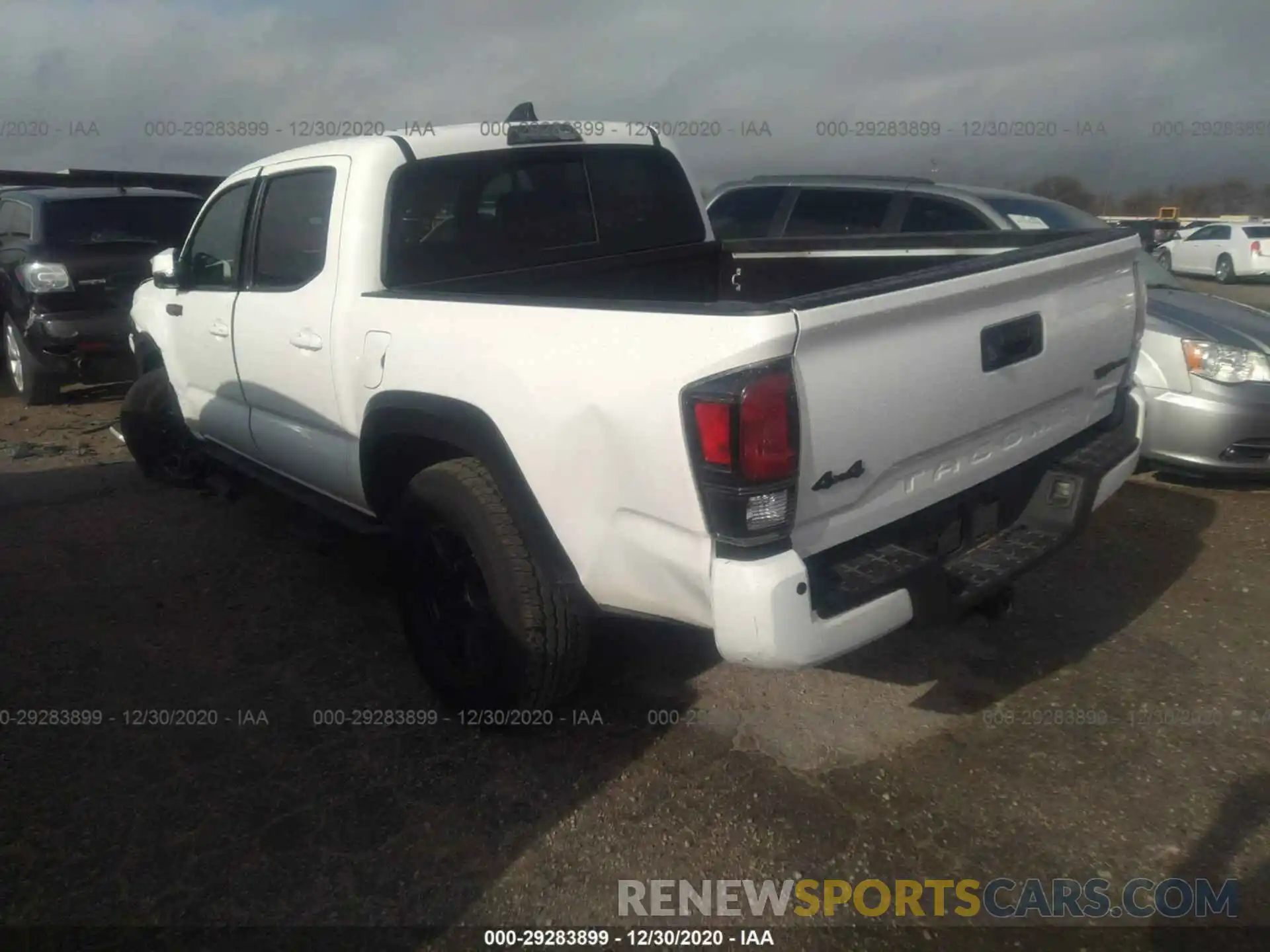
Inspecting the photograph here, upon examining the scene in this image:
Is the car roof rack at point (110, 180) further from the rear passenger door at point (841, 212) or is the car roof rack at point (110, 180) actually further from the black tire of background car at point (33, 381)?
the rear passenger door at point (841, 212)

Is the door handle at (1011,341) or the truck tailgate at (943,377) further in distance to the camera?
the door handle at (1011,341)

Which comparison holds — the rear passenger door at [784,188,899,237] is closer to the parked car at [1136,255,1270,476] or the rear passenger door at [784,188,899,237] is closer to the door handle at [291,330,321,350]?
the parked car at [1136,255,1270,476]

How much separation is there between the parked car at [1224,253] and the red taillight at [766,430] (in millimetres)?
19822

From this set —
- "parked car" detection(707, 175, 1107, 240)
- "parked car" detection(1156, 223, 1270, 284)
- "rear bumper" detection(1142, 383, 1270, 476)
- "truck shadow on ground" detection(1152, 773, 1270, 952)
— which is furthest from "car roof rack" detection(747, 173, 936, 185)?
"parked car" detection(1156, 223, 1270, 284)

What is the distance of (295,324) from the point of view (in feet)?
12.3

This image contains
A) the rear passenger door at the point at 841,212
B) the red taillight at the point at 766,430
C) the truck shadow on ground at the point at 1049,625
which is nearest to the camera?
the red taillight at the point at 766,430

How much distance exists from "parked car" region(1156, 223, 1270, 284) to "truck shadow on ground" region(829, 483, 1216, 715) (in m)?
16.9

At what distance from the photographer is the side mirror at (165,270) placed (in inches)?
190

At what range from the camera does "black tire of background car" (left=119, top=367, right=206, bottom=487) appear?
5.54 meters

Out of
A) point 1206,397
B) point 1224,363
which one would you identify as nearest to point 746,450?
point 1206,397

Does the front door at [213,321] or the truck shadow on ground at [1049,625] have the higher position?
the front door at [213,321]

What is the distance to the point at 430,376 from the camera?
9.83ft

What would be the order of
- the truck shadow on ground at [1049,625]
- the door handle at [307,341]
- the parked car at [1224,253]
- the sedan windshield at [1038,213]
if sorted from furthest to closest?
the parked car at [1224,253] → the sedan windshield at [1038,213] → the door handle at [307,341] → the truck shadow on ground at [1049,625]

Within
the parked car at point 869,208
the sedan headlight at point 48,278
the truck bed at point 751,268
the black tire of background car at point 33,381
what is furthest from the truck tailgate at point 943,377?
the black tire of background car at point 33,381
